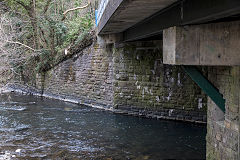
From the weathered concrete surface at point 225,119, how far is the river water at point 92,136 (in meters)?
1.92

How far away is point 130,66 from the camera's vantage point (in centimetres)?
1329

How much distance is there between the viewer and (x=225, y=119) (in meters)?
5.70

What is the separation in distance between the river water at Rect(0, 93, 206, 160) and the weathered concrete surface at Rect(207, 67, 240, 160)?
6.28 feet

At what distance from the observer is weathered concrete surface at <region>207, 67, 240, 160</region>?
17.5ft

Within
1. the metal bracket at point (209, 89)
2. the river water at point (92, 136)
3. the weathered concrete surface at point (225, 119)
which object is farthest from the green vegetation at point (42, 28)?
the metal bracket at point (209, 89)

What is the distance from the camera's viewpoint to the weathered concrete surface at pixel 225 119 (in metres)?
5.33

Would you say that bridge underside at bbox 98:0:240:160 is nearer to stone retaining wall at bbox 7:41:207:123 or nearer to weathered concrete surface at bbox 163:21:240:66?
weathered concrete surface at bbox 163:21:240:66

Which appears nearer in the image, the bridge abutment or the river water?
the bridge abutment

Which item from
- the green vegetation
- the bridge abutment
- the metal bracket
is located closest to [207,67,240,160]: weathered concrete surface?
the bridge abutment

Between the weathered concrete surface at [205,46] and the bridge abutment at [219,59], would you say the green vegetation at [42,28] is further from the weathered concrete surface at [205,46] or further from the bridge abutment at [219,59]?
the weathered concrete surface at [205,46]

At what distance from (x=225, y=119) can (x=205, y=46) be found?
1634 mm

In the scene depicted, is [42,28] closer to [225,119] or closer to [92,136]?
[92,136]

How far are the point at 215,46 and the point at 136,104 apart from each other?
27.7 feet

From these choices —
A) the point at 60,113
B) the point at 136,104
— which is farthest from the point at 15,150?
the point at 136,104
